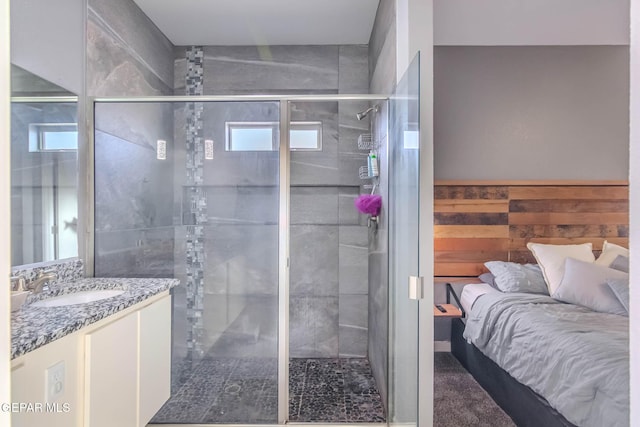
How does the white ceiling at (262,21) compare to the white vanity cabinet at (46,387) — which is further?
the white ceiling at (262,21)

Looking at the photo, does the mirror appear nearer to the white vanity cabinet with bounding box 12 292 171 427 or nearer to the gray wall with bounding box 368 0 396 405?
the white vanity cabinet with bounding box 12 292 171 427

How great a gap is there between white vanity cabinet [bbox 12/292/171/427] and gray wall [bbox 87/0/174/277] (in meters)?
0.63

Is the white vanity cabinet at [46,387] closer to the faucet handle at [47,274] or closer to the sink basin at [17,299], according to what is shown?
the sink basin at [17,299]

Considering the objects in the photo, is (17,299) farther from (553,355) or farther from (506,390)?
(506,390)

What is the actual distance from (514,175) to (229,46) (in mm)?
3023

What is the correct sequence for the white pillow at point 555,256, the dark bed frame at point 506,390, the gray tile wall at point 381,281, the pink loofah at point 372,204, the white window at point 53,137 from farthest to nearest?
the white pillow at point 555,256
the pink loofah at point 372,204
the gray tile wall at point 381,281
the dark bed frame at point 506,390
the white window at point 53,137

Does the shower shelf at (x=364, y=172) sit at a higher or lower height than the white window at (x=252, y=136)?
lower

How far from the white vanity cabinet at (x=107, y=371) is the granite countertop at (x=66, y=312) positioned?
1.5 inches

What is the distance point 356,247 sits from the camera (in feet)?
10.3

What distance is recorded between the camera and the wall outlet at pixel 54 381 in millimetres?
1113

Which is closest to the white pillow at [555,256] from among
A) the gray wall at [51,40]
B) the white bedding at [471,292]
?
the white bedding at [471,292]

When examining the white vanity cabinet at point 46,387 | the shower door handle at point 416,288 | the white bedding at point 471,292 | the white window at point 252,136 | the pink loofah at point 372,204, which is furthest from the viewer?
the white bedding at point 471,292

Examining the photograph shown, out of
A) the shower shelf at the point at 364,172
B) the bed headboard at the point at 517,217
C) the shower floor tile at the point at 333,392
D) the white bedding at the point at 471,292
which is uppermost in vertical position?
the shower shelf at the point at 364,172

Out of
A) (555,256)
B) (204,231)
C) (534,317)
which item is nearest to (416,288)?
(534,317)
